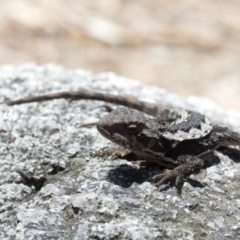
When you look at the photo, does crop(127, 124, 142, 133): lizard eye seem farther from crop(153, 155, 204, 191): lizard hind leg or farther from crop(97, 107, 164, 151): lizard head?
crop(153, 155, 204, 191): lizard hind leg

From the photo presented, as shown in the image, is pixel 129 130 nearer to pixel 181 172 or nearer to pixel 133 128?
pixel 133 128

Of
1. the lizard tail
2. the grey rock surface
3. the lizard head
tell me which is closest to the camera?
the grey rock surface

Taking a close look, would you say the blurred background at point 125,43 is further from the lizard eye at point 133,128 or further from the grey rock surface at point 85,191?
the lizard eye at point 133,128

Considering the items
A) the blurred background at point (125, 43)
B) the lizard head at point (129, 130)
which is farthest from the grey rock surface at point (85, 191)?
the blurred background at point (125, 43)

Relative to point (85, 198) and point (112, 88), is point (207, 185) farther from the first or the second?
point (112, 88)

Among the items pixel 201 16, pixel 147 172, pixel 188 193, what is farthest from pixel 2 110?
pixel 201 16

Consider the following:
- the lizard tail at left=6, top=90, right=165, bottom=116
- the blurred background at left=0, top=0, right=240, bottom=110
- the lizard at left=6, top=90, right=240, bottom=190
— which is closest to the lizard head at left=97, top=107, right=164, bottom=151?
the lizard at left=6, top=90, right=240, bottom=190

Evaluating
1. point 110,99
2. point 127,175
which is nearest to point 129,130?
point 127,175
